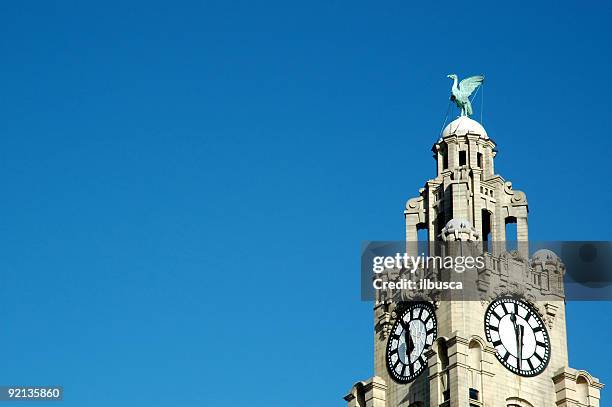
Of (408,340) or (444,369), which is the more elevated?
(408,340)

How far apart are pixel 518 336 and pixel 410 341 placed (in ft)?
17.0

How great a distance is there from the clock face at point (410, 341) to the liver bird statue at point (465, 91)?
12.5m

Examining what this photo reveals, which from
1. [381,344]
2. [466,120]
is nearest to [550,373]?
[381,344]

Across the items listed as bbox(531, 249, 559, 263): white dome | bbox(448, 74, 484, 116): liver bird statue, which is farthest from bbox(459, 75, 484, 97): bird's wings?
bbox(531, 249, 559, 263): white dome

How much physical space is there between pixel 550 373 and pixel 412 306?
290 inches

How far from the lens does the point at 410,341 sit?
8669 centimetres

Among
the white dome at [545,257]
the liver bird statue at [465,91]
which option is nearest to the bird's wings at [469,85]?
the liver bird statue at [465,91]

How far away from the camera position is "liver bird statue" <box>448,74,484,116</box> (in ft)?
309

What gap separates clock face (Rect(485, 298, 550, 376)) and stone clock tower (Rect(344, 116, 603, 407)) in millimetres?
47

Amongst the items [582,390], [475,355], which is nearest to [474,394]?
[475,355]

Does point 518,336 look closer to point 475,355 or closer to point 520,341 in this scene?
point 520,341

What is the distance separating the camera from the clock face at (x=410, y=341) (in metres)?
85.7

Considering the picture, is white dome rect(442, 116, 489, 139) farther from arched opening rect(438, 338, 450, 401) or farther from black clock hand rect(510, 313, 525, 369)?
arched opening rect(438, 338, 450, 401)

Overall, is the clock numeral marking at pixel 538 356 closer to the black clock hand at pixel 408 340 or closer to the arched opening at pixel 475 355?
the arched opening at pixel 475 355
